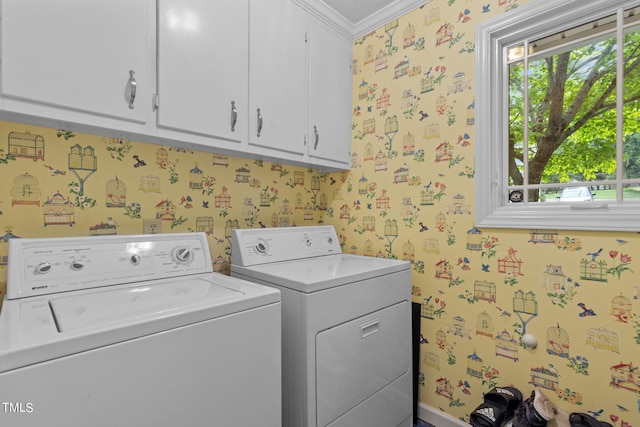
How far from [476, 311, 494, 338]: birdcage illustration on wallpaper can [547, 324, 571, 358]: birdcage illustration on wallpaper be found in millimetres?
241

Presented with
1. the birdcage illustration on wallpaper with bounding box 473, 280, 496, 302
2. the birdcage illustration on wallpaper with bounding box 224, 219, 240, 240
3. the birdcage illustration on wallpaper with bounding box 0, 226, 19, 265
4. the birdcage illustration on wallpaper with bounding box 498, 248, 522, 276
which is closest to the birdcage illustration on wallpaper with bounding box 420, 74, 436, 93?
the birdcage illustration on wallpaper with bounding box 498, 248, 522, 276

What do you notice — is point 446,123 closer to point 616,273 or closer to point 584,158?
point 584,158

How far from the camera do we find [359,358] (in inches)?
57.9

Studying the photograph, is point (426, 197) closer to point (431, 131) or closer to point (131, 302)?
point (431, 131)

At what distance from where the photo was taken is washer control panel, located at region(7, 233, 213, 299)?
1140mm

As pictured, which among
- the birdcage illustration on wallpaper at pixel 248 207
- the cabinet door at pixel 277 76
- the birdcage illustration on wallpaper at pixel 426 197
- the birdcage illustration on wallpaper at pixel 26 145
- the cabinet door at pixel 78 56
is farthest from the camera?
the birdcage illustration on wallpaper at pixel 248 207

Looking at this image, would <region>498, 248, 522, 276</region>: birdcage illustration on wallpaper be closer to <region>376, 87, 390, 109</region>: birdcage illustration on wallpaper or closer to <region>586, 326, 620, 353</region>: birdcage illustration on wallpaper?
<region>586, 326, 620, 353</region>: birdcage illustration on wallpaper

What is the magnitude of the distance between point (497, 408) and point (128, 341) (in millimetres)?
1561

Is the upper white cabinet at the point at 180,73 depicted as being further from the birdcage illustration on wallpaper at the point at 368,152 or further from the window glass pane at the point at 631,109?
the window glass pane at the point at 631,109

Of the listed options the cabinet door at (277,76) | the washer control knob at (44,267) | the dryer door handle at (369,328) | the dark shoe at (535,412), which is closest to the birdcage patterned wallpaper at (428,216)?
the dark shoe at (535,412)

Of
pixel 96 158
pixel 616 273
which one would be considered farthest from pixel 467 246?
pixel 96 158

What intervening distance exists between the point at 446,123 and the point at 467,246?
0.68 metres

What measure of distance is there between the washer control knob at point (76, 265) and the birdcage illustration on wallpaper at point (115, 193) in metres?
0.33

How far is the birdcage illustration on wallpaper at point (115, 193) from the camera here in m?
1.48
